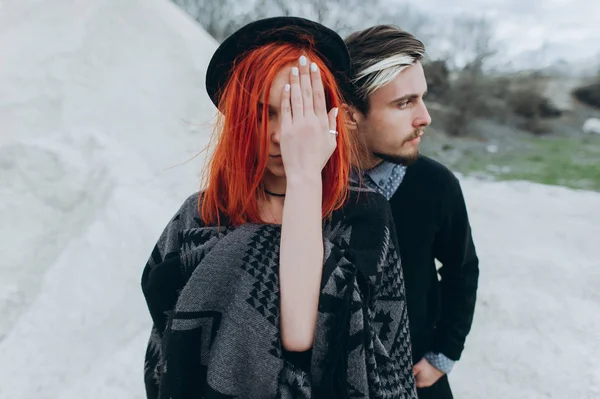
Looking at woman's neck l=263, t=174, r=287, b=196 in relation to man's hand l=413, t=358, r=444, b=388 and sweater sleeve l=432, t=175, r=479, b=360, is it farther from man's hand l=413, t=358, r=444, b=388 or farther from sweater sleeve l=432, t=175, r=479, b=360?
man's hand l=413, t=358, r=444, b=388

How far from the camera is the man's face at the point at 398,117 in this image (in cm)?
136

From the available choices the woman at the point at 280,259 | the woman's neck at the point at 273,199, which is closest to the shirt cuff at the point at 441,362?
the woman at the point at 280,259

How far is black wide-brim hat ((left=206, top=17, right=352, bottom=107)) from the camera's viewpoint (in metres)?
1.01

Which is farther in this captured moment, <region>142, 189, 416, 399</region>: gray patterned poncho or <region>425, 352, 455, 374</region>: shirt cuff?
<region>425, 352, 455, 374</region>: shirt cuff

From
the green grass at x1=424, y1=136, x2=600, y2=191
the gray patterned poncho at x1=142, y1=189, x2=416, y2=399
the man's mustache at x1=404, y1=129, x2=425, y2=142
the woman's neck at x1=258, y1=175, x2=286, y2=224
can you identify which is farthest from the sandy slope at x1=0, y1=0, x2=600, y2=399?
the green grass at x1=424, y1=136, x2=600, y2=191

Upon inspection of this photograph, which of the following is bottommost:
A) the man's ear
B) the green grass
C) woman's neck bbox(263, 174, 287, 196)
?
the green grass

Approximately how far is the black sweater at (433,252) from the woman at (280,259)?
0.95 feet

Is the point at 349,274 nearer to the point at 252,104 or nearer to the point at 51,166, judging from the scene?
the point at 252,104

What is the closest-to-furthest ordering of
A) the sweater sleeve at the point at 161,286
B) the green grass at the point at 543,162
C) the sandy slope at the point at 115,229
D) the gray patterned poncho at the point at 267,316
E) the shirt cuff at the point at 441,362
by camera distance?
the gray patterned poncho at the point at 267,316, the sweater sleeve at the point at 161,286, the shirt cuff at the point at 441,362, the sandy slope at the point at 115,229, the green grass at the point at 543,162

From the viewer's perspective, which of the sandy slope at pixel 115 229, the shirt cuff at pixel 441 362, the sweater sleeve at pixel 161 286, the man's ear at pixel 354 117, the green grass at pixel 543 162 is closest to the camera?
the sweater sleeve at pixel 161 286

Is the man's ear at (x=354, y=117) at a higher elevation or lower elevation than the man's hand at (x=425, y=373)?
higher

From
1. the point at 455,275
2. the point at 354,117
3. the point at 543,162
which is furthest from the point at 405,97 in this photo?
the point at 543,162

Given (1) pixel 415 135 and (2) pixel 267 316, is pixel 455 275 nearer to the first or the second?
(1) pixel 415 135

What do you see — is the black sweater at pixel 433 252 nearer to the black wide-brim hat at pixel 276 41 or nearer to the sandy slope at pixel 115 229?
the black wide-brim hat at pixel 276 41
